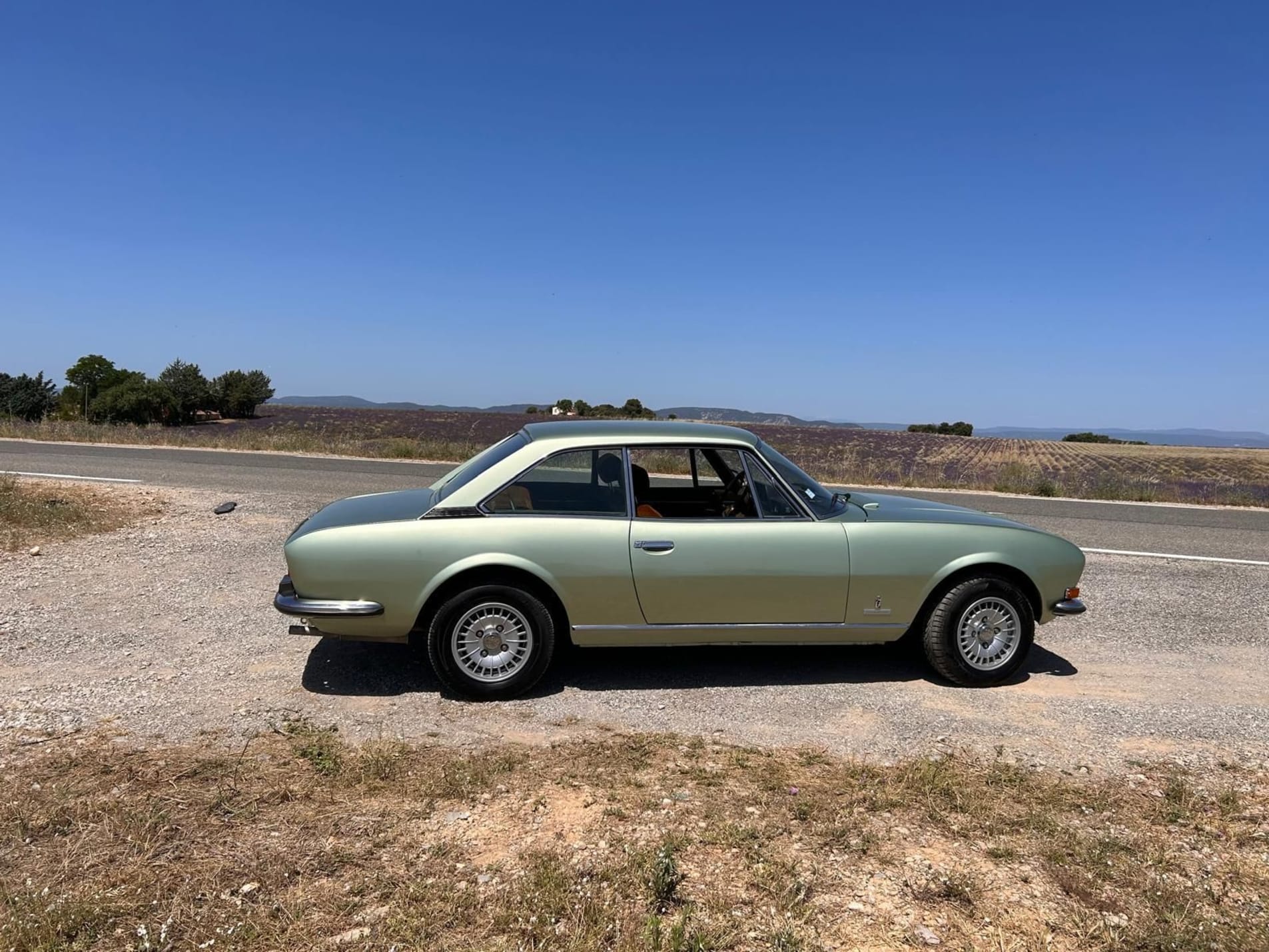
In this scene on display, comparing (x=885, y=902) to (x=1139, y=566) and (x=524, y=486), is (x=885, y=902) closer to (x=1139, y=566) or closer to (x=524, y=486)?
(x=524, y=486)

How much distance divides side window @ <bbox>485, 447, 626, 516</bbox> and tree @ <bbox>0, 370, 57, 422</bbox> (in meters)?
42.7

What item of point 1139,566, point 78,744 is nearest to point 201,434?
point 78,744

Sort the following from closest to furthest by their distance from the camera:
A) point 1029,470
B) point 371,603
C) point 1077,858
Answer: point 1077,858 < point 371,603 < point 1029,470

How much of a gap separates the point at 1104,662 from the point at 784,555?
2658mm

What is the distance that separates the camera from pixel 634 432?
461 cm

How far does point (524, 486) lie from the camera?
4.30 m

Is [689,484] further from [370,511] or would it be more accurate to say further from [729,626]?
[370,511]

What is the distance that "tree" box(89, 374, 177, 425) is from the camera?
37812mm

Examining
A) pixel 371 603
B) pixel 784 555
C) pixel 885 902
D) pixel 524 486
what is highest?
pixel 524 486

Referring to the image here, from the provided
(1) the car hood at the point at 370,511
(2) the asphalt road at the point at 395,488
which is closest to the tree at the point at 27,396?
(2) the asphalt road at the point at 395,488

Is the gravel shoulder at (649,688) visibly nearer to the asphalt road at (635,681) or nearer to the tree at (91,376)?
the asphalt road at (635,681)

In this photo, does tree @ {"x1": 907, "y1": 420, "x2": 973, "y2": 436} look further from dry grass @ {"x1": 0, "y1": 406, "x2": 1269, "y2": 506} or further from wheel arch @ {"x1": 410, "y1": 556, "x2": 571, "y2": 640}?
wheel arch @ {"x1": 410, "y1": 556, "x2": 571, "y2": 640}

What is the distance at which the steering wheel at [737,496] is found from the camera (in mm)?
4609

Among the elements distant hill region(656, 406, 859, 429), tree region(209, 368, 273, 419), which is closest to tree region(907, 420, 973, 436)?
distant hill region(656, 406, 859, 429)
